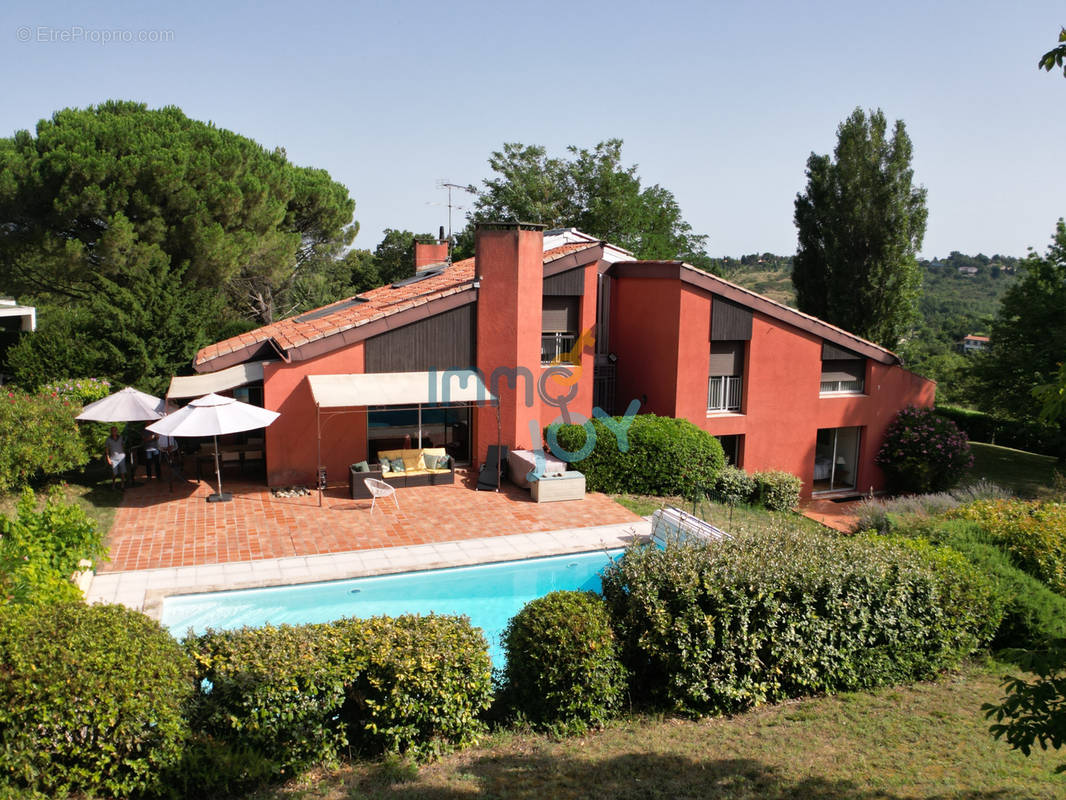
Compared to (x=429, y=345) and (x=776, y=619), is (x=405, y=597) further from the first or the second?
(x=429, y=345)

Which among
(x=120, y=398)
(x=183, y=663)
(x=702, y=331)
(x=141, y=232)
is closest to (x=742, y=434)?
(x=702, y=331)

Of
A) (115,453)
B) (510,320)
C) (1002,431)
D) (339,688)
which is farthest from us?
(1002,431)

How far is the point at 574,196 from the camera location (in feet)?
159

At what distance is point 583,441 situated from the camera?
21.3m

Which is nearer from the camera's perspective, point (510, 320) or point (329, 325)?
point (329, 325)

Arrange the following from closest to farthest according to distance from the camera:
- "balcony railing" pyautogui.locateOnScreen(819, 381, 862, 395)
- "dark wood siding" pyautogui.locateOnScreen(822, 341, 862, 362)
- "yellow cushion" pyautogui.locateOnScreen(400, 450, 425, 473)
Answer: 1. "yellow cushion" pyautogui.locateOnScreen(400, 450, 425, 473)
2. "dark wood siding" pyautogui.locateOnScreen(822, 341, 862, 362)
3. "balcony railing" pyautogui.locateOnScreen(819, 381, 862, 395)

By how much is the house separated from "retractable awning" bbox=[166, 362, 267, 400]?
74 mm

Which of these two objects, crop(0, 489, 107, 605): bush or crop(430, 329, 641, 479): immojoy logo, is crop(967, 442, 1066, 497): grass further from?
crop(0, 489, 107, 605): bush

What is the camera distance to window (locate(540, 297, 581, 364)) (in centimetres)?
2366

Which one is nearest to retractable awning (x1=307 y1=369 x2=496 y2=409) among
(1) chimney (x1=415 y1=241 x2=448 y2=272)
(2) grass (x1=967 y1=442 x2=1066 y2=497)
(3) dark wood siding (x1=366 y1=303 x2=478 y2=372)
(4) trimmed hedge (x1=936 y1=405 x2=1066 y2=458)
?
(3) dark wood siding (x1=366 y1=303 x2=478 y2=372)

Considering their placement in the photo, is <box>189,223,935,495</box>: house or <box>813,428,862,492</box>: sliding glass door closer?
<box>189,223,935,495</box>: house

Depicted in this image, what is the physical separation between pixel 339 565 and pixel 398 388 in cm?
610

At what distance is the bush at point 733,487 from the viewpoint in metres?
22.1

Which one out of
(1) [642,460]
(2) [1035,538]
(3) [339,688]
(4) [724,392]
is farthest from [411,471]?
(2) [1035,538]
